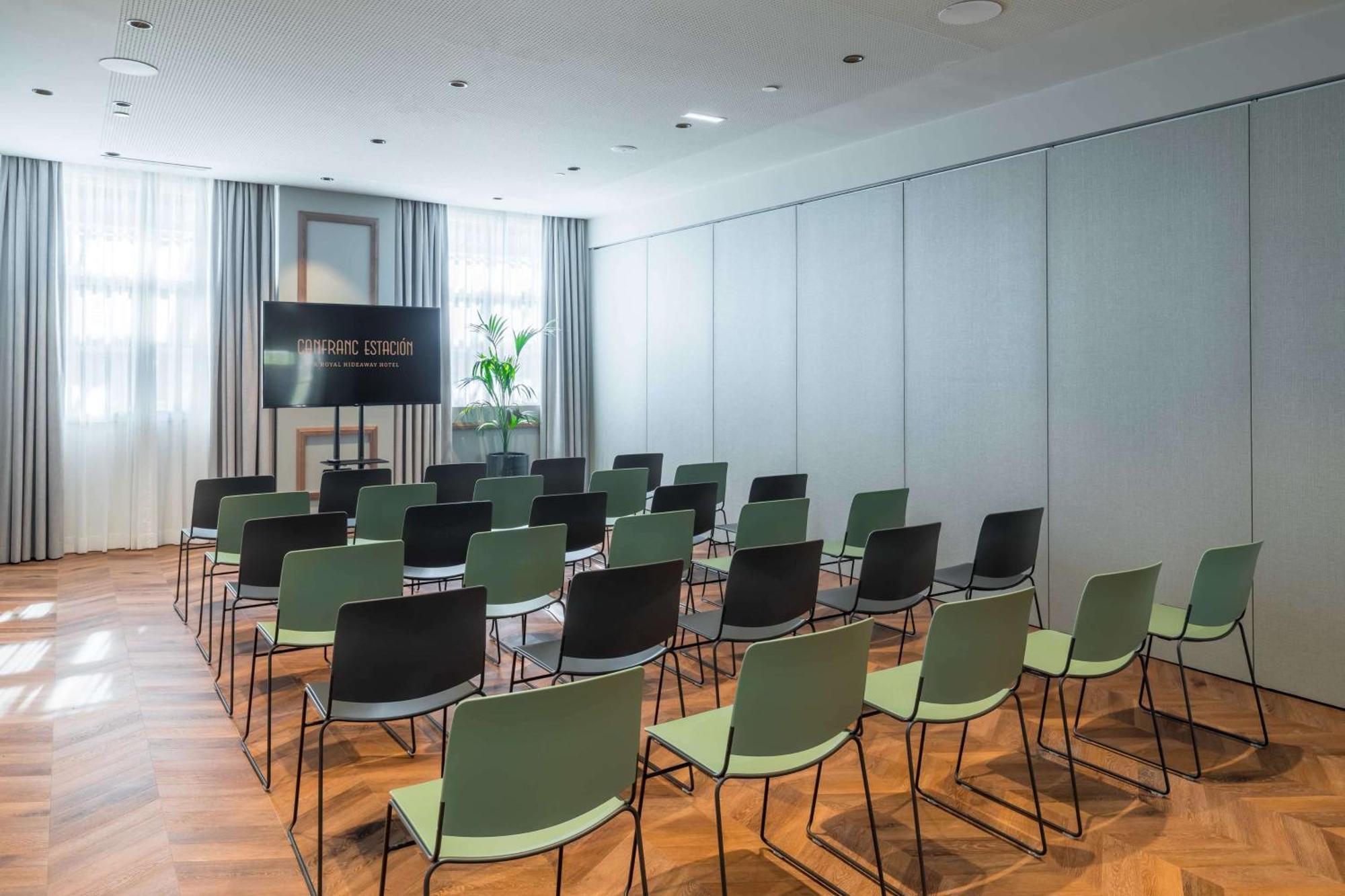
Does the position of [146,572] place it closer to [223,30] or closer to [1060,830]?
[223,30]

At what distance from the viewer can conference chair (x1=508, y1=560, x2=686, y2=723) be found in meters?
3.19

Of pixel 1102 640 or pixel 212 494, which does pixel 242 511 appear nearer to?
pixel 212 494

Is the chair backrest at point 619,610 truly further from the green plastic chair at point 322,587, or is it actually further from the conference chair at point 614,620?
the green plastic chair at point 322,587

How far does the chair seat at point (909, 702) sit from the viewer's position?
2.88 meters

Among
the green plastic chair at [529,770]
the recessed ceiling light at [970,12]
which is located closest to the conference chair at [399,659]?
the green plastic chair at [529,770]

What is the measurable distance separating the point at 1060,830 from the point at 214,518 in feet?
Answer: 16.8

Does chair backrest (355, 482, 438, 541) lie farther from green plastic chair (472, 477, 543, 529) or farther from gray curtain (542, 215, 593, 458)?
gray curtain (542, 215, 593, 458)

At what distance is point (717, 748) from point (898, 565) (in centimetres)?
184

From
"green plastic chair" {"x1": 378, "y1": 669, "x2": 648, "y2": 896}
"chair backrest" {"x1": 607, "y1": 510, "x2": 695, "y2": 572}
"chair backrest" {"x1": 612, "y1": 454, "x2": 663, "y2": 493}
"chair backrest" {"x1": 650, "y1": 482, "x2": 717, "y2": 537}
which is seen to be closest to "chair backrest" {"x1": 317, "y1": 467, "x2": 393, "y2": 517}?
"chair backrest" {"x1": 650, "y1": 482, "x2": 717, "y2": 537}

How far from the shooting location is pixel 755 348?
26.4 ft

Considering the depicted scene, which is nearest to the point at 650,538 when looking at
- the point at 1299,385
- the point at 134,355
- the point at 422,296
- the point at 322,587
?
the point at 322,587

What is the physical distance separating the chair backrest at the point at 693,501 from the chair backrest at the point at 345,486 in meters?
1.80

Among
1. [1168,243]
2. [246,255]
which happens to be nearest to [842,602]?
[1168,243]

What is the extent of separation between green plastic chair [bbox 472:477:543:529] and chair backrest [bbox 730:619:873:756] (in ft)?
11.3
